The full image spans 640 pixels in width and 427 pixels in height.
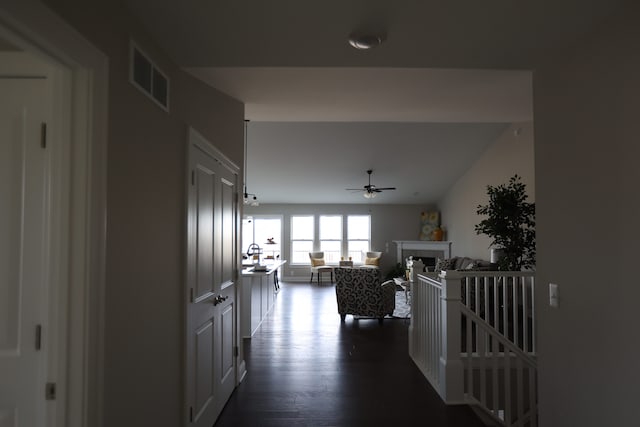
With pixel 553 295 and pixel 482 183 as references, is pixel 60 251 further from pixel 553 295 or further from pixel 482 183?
pixel 482 183

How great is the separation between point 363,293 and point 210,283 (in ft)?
12.2

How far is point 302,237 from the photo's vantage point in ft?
38.7

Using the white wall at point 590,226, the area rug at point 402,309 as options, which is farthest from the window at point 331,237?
the white wall at point 590,226

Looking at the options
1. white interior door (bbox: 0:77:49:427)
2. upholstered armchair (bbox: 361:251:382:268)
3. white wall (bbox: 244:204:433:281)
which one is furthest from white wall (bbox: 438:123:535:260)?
white interior door (bbox: 0:77:49:427)

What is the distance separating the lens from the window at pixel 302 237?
11.8m

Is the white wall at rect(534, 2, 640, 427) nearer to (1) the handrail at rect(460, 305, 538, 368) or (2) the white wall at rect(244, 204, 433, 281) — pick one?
(1) the handrail at rect(460, 305, 538, 368)

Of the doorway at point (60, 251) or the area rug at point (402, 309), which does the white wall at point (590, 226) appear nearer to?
the doorway at point (60, 251)

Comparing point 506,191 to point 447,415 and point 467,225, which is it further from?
point 467,225

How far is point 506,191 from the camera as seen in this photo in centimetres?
494

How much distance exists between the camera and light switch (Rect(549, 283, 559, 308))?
2.32 meters

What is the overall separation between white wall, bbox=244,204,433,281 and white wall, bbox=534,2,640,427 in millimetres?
9123

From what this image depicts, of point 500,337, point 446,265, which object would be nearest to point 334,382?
point 500,337

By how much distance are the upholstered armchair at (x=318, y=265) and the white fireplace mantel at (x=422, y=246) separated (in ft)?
6.59

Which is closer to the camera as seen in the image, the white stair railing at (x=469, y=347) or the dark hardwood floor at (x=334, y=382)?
the dark hardwood floor at (x=334, y=382)
